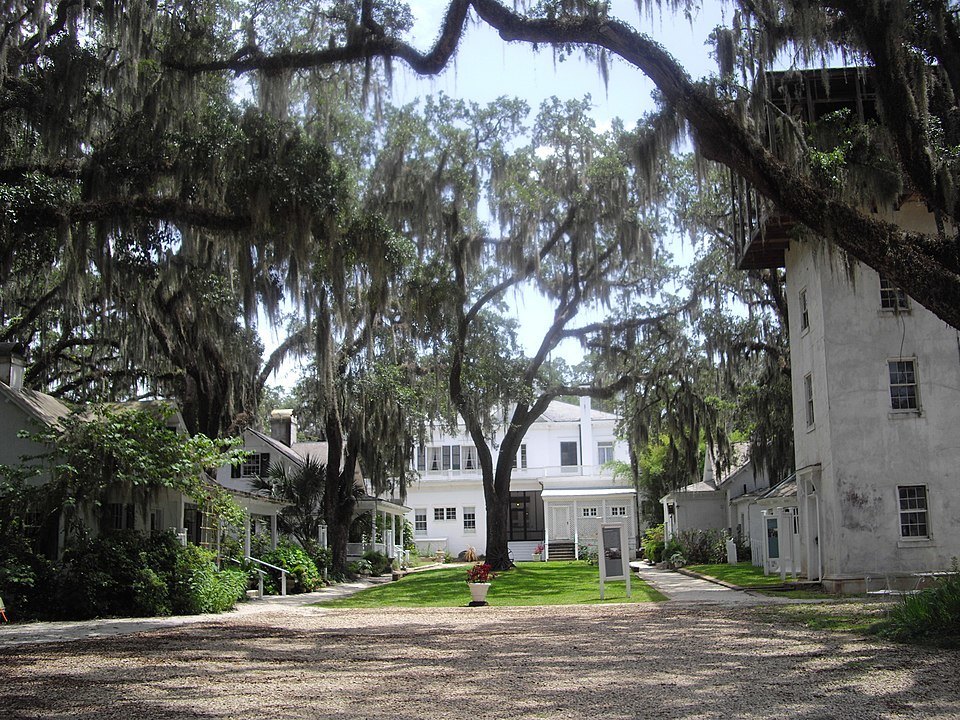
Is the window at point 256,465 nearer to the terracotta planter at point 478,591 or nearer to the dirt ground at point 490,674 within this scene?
the terracotta planter at point 478,591

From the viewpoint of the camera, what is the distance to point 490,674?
8328 millimetres

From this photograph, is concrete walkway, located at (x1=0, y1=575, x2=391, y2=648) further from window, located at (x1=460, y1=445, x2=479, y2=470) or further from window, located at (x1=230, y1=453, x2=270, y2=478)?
window, located at (x1=460, y1=445, x2=479, y2=470)

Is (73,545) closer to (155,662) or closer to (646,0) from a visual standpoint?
(155,662)

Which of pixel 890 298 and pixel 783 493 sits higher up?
pixel 890 298

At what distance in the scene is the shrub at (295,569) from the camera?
23.4 metres

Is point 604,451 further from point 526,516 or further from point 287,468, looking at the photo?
point 287,468

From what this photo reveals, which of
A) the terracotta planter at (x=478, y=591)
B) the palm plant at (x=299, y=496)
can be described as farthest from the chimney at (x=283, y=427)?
the terracotta planter at (x=478, y=591)

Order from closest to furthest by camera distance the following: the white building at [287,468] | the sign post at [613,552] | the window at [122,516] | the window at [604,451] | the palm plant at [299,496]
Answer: the sign post at [613,552] < the window at [122,516] < the palm plant at [299,496] < the white building at [287,468] < the window at [604,451]

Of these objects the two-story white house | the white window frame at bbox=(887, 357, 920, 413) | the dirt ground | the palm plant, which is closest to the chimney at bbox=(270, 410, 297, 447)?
the palm plant

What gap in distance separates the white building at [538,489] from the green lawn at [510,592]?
13.3 m

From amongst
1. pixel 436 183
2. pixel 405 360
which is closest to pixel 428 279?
pixel 436 183

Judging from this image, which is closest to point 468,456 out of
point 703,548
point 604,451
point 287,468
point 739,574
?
point 604,451

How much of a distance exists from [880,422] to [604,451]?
1170 inches

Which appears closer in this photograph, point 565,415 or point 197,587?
point 197,587
